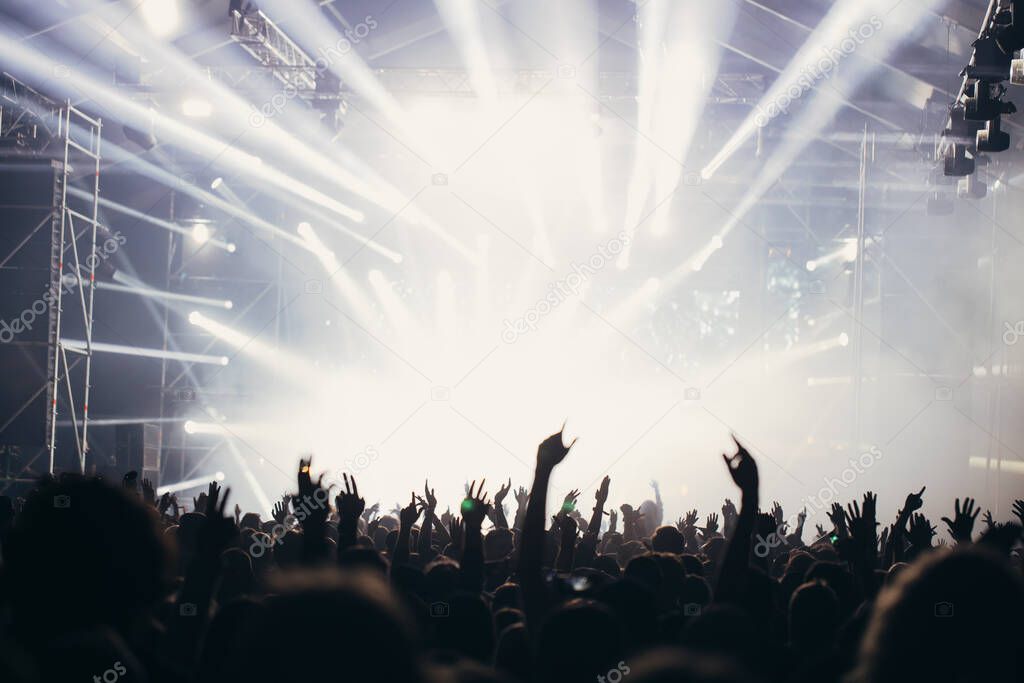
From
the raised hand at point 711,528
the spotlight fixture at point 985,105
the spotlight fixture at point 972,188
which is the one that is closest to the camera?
the raised hand at point 711,528

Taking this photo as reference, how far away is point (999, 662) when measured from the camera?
1.76 metres

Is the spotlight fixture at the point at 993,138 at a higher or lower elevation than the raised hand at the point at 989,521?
higher

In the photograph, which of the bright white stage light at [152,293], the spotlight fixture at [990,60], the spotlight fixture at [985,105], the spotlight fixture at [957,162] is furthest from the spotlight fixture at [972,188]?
the bright white stage light at [152,293]

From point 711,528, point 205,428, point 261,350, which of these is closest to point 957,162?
point 711,528

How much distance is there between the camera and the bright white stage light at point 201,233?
15.6 meters

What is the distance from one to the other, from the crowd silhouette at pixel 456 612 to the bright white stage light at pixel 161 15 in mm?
9111

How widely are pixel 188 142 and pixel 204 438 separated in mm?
5247

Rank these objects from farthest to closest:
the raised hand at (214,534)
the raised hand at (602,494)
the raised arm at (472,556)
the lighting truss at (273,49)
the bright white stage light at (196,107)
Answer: the bright white stage light at (196,107), the lighting truss at (273,49), the raised hand at (602,494), the raised arm at (472,556), the raised hand at (214,534)

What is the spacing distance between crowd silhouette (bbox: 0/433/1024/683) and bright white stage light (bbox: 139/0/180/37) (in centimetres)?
911

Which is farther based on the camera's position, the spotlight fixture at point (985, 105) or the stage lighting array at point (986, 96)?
the spotlight fixture at point (985, 105)

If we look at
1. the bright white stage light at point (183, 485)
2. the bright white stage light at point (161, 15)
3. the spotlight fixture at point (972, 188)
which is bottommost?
the bright white stage light at point (183, 485)

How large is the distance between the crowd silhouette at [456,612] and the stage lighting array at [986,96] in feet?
14.9

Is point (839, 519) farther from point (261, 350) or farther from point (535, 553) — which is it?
point (261, 350)

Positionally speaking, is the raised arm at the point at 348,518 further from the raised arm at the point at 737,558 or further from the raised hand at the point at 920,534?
the raised hand at the point at 920,534
